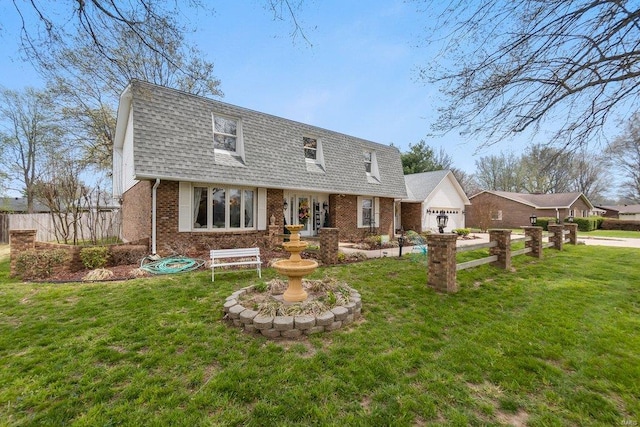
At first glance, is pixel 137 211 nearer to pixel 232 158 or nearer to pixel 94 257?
pixel 94 257

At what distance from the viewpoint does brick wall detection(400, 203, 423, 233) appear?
19859mm

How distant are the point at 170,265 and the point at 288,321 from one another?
5641mm

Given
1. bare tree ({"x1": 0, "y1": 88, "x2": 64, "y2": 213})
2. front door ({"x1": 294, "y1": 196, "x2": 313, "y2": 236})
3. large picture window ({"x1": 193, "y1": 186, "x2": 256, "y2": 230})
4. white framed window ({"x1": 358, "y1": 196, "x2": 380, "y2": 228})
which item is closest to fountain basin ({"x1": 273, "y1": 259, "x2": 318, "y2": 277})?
large picture window ({"x1": 193, "y1": 186, "x2": 256, "y2": 230})

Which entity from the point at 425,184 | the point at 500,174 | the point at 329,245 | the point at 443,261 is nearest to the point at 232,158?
the point at 329,245

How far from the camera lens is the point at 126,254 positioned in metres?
8.24

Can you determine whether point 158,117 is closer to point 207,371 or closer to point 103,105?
point 207,371

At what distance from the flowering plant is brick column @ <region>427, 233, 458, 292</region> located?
27.5 feet

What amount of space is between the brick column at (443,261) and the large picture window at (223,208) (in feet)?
23.8

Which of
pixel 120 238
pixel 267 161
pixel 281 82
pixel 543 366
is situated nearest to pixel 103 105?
pixel 120 238

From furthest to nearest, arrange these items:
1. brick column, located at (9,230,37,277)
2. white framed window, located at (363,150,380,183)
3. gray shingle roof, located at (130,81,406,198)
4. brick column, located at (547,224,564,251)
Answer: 1. white framed window, located at (363,150,380,183)
2. brick column, located at (547,224,564,251)
3. gray shingle roof, located at (130,81,406,198)
4. brick column, located at (9,230,37,277)

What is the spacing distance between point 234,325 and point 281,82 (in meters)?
6.95

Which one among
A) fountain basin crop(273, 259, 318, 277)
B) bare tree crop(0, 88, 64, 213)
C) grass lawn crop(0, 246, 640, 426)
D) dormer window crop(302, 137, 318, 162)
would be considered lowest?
grass lawn crop(0, 246, 640, 426)

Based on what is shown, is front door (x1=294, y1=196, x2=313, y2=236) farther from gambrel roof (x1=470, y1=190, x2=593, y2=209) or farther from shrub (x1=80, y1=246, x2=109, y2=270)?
gambrel roof (x1=470, y1=190, x2=593, y2=209)

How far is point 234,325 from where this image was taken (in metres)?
4.11
